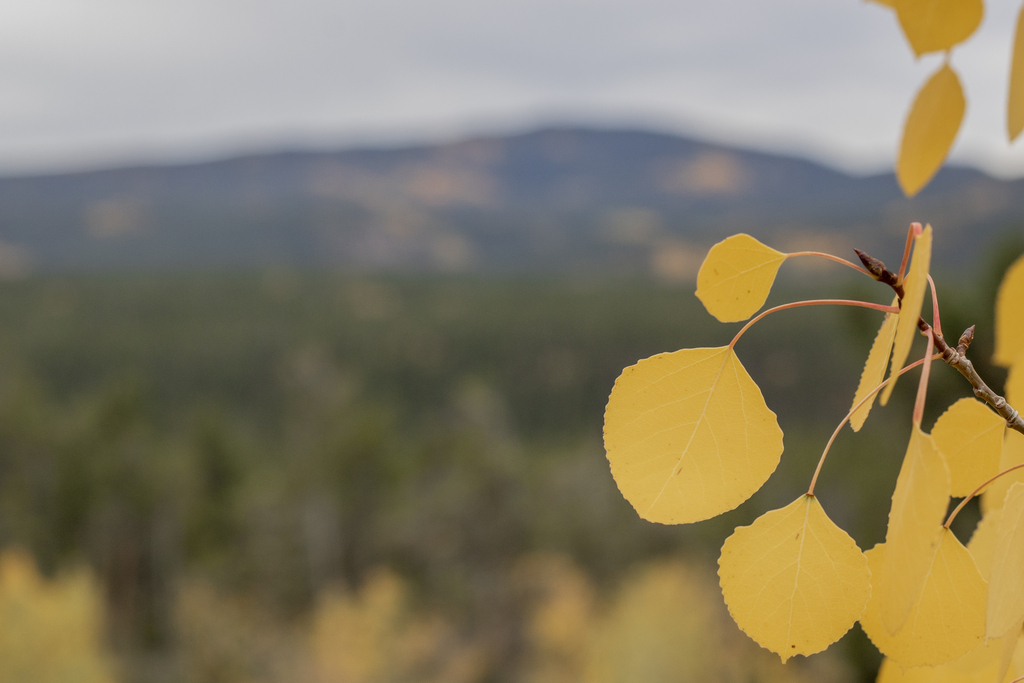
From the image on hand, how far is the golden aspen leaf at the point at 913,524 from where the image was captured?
0.20 metres

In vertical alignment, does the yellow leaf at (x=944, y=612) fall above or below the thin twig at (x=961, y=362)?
below

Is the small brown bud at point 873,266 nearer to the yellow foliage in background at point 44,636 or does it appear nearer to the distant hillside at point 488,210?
the yellow foliage in background at point 44,636

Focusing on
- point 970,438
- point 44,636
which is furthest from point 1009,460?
point 44,636

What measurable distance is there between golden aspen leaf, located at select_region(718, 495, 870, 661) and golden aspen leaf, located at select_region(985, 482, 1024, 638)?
4cm

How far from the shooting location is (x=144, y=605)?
54.3 feet

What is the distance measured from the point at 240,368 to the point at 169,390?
335 cm

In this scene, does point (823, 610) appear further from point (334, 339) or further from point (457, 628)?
point (334, 339)

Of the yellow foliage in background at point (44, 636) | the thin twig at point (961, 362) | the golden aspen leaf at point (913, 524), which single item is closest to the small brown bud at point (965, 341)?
the thin twig at point (961, 362)

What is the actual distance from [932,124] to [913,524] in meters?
0.18

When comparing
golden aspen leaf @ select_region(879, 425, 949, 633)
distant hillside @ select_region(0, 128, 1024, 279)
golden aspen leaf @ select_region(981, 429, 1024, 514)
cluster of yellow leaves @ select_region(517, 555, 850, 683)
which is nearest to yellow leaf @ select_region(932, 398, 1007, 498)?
golden aspen leaf @ select_region(981, 429, 1024, 514)

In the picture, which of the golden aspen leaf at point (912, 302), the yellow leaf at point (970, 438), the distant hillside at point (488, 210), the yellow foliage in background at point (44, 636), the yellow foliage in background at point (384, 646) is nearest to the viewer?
the golden aspen leaf at point (912, 302)

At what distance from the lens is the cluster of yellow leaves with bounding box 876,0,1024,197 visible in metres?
0.29

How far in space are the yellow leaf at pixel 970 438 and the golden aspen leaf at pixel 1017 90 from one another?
11cm

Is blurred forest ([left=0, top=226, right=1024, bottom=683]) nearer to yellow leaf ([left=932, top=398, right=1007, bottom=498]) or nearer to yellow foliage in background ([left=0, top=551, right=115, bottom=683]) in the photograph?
yellow foliage in background ([left=0, top=551, right=115, bottom=683])
